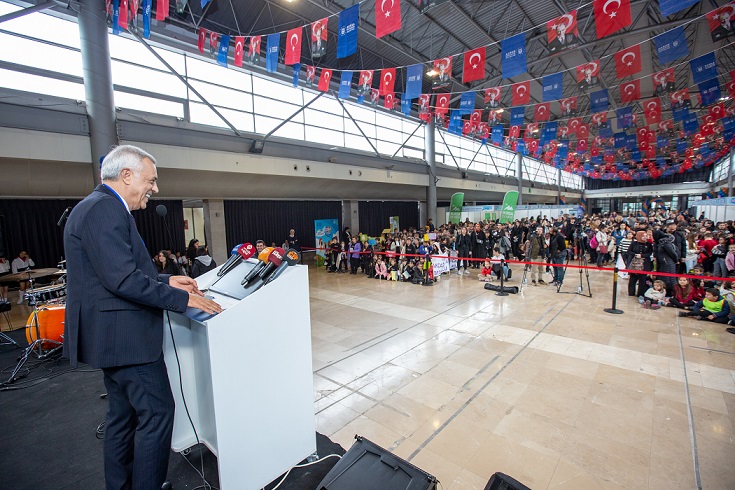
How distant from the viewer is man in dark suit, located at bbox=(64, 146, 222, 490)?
140 cm

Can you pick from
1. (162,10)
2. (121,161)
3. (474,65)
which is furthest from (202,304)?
(474,65)

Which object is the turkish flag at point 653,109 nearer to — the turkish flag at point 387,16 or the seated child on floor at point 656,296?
the seated child on floor at point 656,296

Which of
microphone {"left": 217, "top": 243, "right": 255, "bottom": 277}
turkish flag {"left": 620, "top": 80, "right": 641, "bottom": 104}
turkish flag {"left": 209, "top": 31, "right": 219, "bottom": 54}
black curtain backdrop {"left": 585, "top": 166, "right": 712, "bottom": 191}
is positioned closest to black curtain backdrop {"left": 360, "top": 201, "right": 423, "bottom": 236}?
turkish flag {"left": 209, "top": 31, "right": 219, "bottom": 54}

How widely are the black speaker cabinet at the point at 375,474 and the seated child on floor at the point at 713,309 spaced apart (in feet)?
22.8

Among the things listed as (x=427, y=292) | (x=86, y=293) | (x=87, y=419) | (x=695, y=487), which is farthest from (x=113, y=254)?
(x=427, y=292)

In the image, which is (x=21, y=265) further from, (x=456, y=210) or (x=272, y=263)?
(x=456, y=210)

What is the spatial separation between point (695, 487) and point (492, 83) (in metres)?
16.8

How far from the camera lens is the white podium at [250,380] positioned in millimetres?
1679

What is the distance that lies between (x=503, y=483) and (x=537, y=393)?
2.13m

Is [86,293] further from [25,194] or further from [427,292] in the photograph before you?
[25,194]

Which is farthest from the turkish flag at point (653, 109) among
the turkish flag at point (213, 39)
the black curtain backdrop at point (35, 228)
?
the black curtain backdrop at point (35, 228)

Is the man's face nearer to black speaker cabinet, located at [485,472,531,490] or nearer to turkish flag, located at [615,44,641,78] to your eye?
black speaker cabinet, located at [485,472,531,490]

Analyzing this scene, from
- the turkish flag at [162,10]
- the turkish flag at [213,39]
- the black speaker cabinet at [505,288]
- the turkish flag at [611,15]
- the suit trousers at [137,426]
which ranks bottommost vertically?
the black speaker cabinet at [505,288]

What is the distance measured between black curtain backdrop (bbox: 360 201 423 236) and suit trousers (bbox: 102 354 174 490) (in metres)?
15.7
